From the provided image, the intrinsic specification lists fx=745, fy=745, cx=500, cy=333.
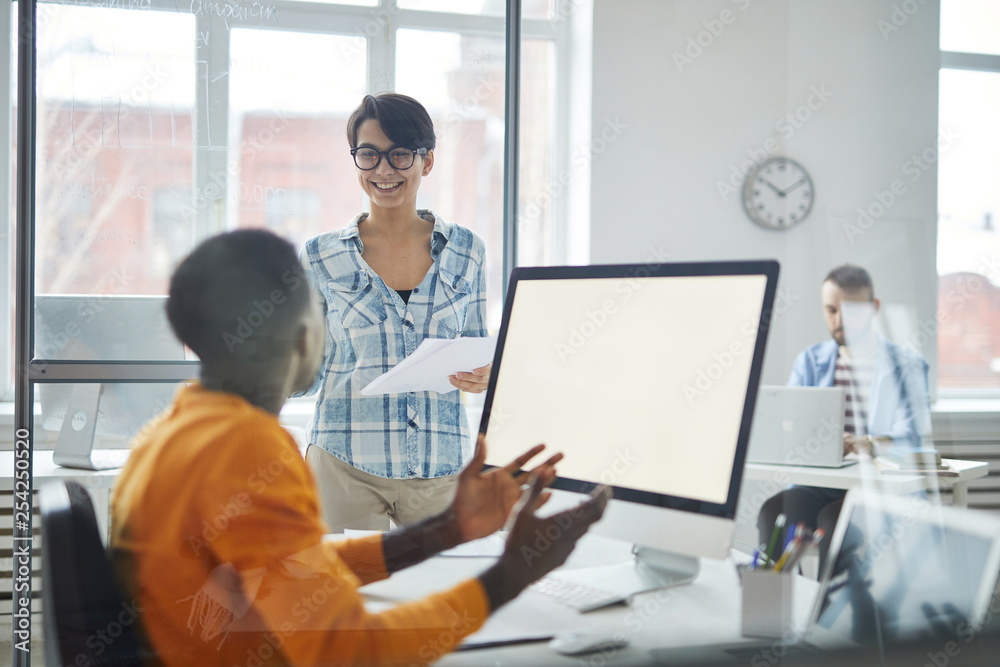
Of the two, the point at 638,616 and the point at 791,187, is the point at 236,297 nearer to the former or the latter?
the point at 638,616

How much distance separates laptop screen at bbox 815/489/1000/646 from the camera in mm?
723

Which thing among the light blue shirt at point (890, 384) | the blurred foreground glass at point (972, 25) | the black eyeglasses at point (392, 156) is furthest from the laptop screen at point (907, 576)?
the blurred foreground glass at point (972, 25)

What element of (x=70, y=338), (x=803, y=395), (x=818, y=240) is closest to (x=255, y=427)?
(x=70, y=338)

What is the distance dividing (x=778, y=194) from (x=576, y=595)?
254 centimetres

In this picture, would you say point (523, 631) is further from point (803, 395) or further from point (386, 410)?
point (803, 395)

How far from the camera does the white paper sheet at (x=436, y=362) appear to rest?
1.11 m

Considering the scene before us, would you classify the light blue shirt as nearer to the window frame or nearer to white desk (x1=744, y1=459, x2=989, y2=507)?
the window frame

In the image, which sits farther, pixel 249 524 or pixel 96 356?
pixel 96 356

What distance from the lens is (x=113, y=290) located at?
2139 mm

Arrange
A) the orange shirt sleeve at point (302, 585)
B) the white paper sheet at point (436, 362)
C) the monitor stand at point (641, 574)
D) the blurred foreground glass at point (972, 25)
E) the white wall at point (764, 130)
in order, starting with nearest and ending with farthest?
the orange shirt sleeve at point (302, 585) < the monitor stand at point (641, 574) < the white paper sheet at point (436, 362) < the blurred foreground glass at point (972, 25) < the white wall at point (764, 130)

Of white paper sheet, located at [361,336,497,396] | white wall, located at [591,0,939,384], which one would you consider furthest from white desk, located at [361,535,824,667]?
white wall, located at [591,0,939,384]

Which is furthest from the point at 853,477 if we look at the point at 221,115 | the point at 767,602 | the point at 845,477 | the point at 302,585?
the point at 221,115

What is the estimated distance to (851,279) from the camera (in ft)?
9.32

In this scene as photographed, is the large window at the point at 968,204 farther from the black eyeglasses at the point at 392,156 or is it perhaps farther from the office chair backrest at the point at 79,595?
the office chair backrest at the point at 79,595
